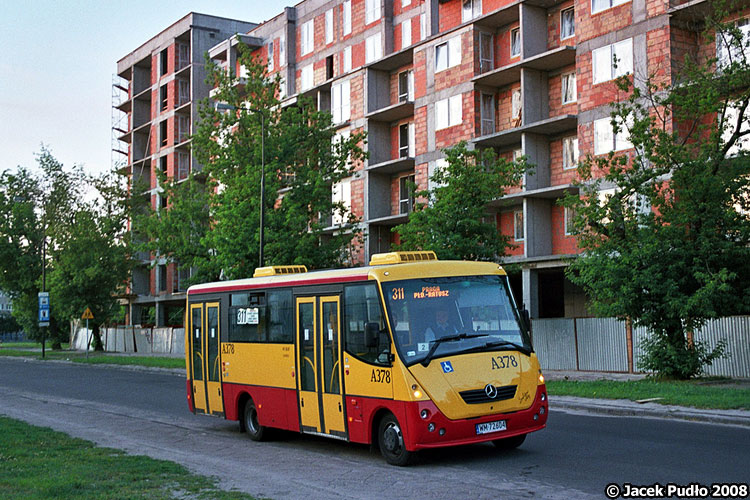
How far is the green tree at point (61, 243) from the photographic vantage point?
197 ft

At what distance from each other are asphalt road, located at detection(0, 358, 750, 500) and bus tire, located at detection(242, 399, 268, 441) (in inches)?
10.0

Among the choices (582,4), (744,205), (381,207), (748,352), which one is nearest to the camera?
(744,205)

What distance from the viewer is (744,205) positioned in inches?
869

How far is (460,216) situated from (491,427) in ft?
60.8

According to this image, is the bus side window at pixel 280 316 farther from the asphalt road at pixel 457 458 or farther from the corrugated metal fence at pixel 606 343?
the corrugated metal fence at pixel 606 343

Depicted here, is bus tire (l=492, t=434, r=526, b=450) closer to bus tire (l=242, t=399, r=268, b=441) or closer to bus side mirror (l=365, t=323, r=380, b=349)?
bus side mirror (l=365, t=323, r=380, b=349)

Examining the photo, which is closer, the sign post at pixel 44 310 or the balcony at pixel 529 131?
the balcony at pixel 529 131

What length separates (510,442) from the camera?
11984 mm

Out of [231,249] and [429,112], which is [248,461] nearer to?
[231,249]

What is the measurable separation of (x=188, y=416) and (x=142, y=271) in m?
61.0

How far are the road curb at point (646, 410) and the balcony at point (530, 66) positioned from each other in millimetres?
19744

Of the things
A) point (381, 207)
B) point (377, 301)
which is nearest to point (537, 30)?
point (381, 207)

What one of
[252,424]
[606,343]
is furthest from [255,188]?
[252,424]

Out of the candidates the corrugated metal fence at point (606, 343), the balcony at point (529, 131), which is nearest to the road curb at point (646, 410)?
the corrugated metal fence at point (606, 343)
